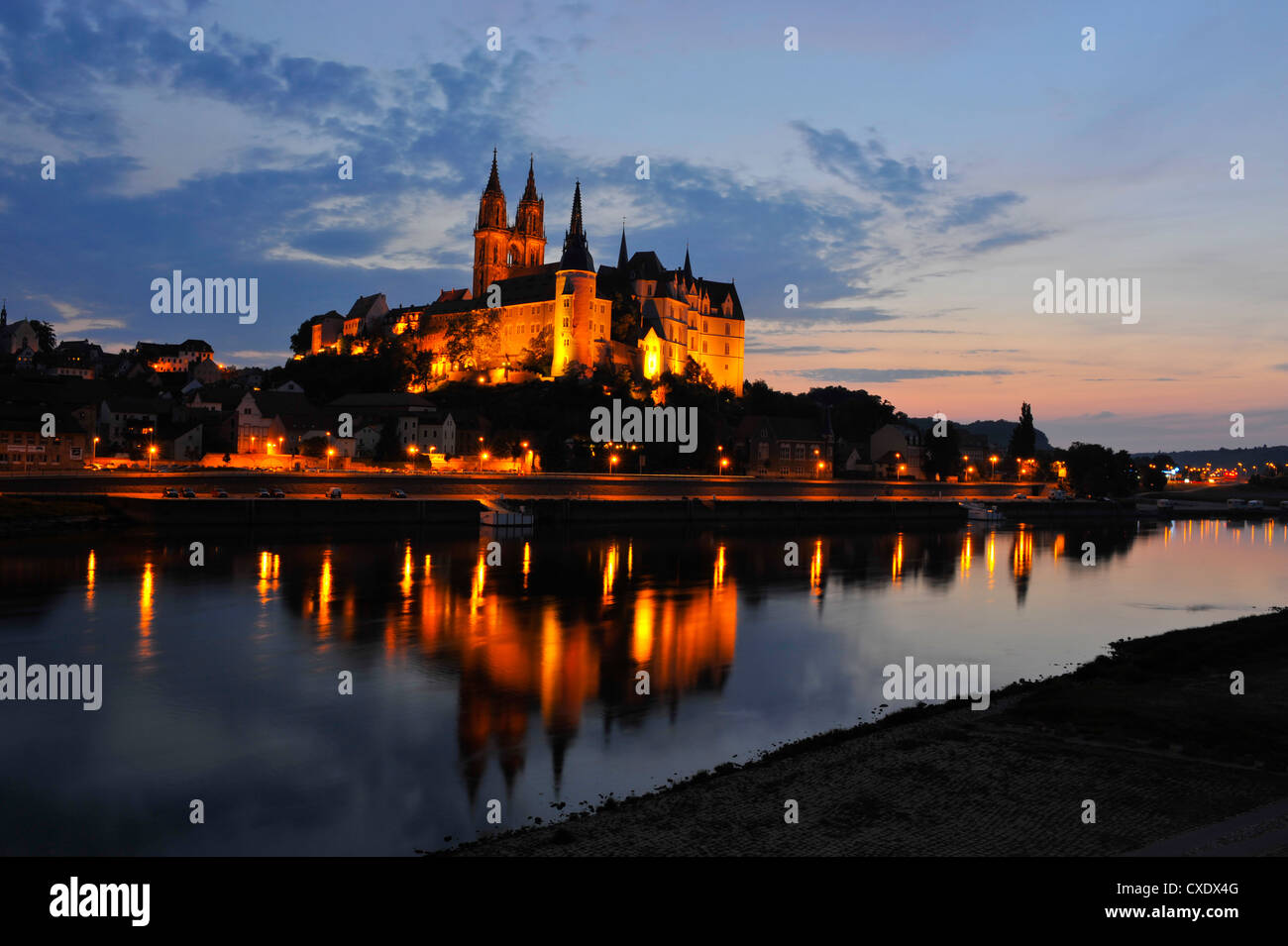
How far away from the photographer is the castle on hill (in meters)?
117

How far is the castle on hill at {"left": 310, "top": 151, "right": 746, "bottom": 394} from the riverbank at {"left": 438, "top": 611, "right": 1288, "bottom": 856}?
10061 centimetres

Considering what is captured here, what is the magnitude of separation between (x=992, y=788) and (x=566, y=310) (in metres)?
107

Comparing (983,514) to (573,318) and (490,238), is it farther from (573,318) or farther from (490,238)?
(490,238)

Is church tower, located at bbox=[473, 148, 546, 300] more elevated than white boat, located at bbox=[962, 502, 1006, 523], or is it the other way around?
church tower, located at bbox=[473, 148, 546, 300]

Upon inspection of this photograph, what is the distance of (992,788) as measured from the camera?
40.3 ft

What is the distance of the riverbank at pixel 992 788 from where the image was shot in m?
10.6

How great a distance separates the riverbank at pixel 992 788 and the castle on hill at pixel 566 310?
10061cm

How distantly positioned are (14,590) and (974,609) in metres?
33.7

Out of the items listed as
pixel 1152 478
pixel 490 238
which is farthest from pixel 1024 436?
pixel 490 238

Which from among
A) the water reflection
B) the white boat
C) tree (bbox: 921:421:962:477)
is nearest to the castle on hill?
tree (bbox: 921:421:962:477)

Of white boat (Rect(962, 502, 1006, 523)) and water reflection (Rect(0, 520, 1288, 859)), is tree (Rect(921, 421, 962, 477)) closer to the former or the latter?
white boat (Rect(962, 502, 1006, 523))

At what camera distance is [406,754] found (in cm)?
1583
